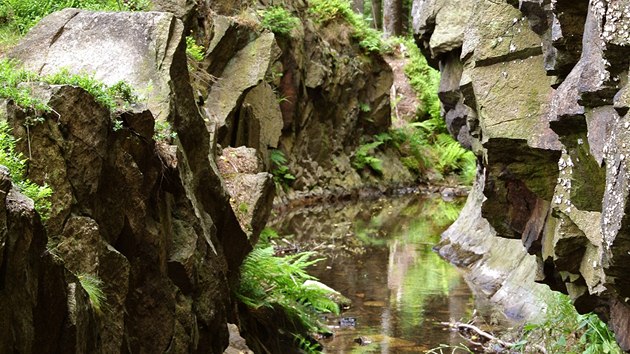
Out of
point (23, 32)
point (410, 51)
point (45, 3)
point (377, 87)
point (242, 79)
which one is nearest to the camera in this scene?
point (23, 32)

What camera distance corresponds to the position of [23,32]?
323 inches

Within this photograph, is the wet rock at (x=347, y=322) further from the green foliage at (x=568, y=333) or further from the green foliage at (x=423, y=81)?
the green foliage at (x=423, y=81)

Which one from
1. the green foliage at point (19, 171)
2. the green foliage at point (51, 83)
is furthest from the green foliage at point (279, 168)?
the green foliage at point (19, 171)

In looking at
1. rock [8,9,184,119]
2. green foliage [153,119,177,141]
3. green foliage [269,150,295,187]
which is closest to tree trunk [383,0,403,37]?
green foliage [269,150,295,187]

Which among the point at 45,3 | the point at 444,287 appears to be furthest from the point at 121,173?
the point at 444,287

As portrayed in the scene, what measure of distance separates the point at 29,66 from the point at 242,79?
7.03 m

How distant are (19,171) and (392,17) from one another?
3032cm

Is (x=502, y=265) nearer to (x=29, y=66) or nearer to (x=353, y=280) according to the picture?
(x=353, y=280)

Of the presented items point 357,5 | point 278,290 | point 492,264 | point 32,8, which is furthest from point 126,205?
point 357,5

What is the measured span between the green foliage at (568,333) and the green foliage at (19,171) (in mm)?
5008

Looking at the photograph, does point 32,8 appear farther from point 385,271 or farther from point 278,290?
point 385,271

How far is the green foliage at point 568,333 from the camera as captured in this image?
7.43 meters

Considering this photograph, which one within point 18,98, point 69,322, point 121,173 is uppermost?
point 18,98

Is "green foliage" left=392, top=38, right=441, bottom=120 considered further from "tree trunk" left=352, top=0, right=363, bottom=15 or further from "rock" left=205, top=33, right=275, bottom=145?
"rock" left=205, top=33, right=275, bottom=145
